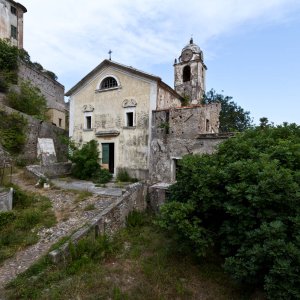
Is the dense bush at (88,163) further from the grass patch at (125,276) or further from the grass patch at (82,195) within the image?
the grass patch at (125,276)

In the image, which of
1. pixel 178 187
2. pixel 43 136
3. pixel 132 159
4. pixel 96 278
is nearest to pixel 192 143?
pixel 132 159

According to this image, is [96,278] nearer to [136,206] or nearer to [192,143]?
[136,206]

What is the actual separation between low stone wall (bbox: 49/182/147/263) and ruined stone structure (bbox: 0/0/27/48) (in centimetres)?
2418

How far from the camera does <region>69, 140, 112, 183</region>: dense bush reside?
50.8 ft

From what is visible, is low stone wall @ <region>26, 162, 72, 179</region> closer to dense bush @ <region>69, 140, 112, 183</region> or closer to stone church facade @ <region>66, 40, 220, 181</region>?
dense bush @ <region>69, 140, 112, 183</region>

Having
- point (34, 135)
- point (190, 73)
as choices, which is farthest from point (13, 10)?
point (190, 73)

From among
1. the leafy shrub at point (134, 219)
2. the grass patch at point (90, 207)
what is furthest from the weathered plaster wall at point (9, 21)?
the leafy shrub at point (134, 219)

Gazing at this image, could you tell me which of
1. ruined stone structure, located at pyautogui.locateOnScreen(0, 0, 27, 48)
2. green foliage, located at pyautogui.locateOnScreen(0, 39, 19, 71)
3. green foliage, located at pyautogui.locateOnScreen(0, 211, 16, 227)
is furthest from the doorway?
ruined stone structure, located at pyautogui.locateOnScreen(0, 0, 27, 48)

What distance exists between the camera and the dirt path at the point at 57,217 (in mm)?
6908

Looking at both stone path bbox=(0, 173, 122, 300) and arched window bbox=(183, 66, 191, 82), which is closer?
stone path bbox=(0, 173, 122, 300)

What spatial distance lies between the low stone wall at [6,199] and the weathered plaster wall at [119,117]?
6949 millimetres

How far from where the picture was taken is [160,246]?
8.57 m

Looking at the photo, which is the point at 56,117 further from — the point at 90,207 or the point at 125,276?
the point at 125,276

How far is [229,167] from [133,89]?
1008cm
